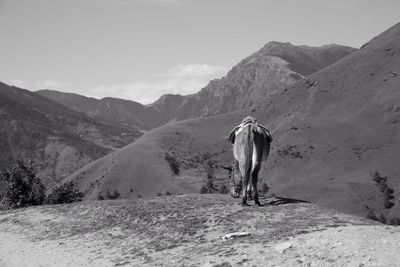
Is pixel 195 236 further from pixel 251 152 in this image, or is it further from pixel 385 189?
pixel 385 189

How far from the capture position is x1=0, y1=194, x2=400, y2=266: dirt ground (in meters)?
10.4

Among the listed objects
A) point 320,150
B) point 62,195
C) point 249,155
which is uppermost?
point 320,150

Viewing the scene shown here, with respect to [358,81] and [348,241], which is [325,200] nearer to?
[358,81]

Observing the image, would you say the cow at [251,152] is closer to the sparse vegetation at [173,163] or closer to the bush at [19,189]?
the bush at [19,189]

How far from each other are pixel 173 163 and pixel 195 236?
150 metres

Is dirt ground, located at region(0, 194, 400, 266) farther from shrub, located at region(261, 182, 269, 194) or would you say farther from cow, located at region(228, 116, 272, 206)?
shrub, located at region(261, 182, 269, 194)

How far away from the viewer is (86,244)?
16297 millimetres

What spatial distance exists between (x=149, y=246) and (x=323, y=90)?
168m

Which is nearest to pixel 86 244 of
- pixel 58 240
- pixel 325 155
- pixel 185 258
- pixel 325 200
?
pixel 58 240

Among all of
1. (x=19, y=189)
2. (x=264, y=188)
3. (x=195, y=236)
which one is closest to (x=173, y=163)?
(x=264, y=188)

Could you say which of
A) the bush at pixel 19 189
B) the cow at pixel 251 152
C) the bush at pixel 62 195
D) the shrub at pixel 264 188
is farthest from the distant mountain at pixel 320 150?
the cow at pixel 251 152

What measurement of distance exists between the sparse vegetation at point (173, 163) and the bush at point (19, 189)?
114086 mm

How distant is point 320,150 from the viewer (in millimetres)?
129875

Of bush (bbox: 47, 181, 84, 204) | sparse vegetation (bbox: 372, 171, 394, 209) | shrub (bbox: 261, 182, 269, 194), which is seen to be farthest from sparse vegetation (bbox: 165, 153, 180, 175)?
bush (bbox: 47, 181, 84, 204)
